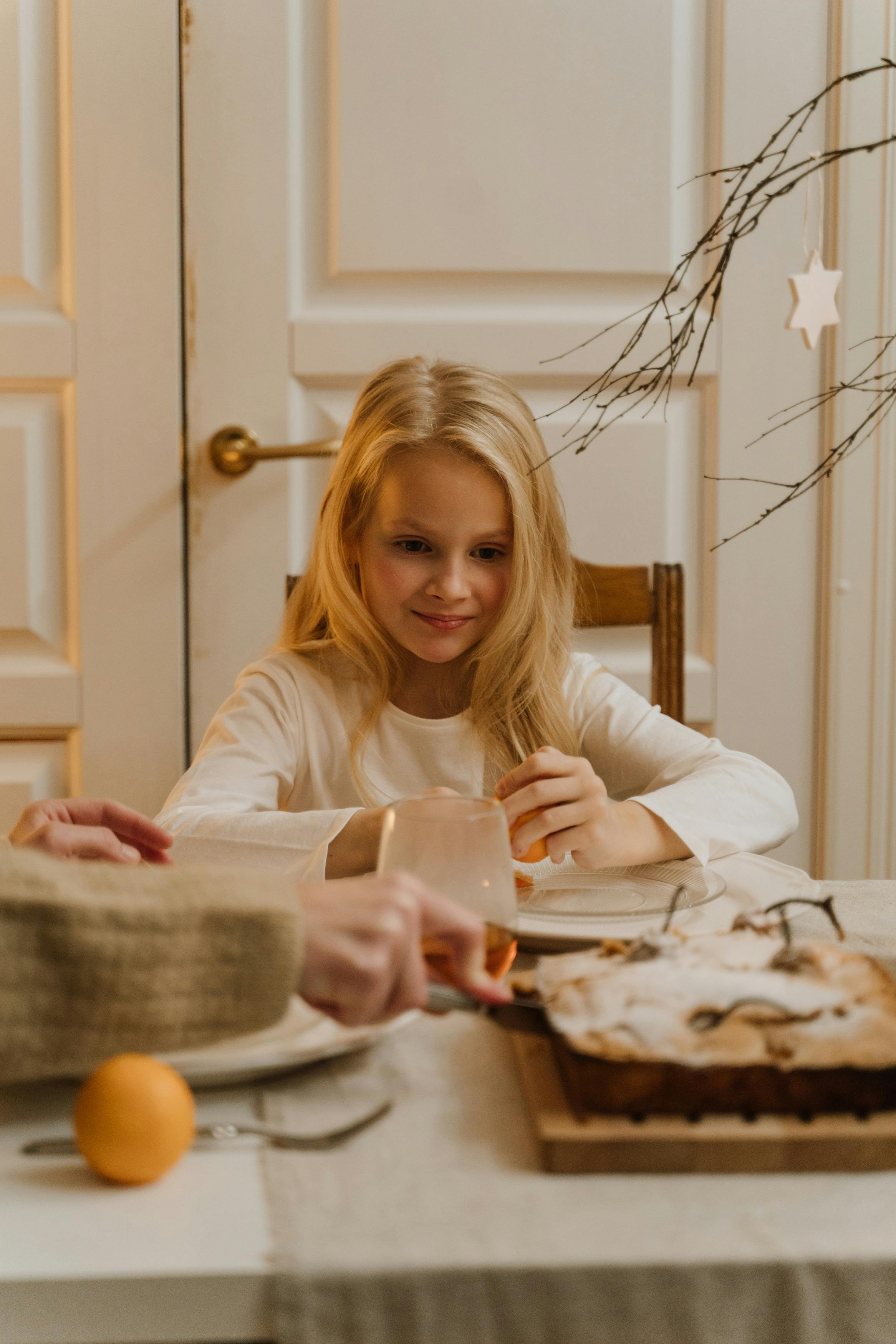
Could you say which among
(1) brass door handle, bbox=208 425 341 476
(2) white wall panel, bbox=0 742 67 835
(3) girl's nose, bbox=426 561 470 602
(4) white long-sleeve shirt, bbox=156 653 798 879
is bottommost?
(2) white wall panel, bbox=0 742 67 835

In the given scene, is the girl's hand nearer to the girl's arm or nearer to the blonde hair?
the girl's arm

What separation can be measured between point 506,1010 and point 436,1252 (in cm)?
17

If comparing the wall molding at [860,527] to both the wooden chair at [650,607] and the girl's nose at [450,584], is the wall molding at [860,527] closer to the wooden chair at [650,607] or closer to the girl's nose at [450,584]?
the wooden chair at [650,607]

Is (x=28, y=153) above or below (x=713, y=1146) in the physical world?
above

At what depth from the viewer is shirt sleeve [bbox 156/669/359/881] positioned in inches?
39.3

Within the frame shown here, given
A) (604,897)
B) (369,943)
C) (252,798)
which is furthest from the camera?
(252,798)

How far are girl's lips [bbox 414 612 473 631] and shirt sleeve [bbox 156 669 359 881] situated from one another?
0.63 ft

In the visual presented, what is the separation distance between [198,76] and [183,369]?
0.42 meters

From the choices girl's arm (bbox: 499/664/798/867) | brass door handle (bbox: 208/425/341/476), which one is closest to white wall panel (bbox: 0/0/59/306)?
brass door handle (bbox: 208/425/341/476)

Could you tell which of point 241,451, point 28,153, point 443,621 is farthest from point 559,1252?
point 28,153

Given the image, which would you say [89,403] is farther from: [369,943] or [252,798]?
[369,943]

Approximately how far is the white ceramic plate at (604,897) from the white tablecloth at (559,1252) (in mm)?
248

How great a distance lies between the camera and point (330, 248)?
1.80 metres

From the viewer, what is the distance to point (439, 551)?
1315 millimetres
